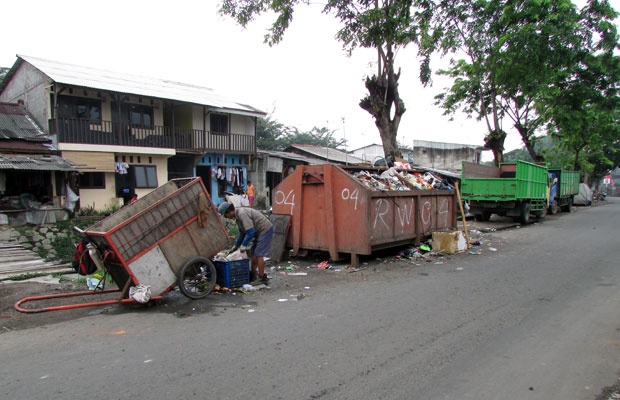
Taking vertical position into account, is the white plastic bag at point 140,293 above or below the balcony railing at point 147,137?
below

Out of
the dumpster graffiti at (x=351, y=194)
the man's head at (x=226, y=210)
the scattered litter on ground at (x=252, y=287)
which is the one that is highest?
the dumpster graffiti at (x=351, y=194)

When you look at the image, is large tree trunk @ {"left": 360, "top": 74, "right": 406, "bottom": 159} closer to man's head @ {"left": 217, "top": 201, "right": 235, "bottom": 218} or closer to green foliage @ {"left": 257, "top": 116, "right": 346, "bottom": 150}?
man's head @ {"left": 217, "top": 201, "right": 235, "bottom": 218}

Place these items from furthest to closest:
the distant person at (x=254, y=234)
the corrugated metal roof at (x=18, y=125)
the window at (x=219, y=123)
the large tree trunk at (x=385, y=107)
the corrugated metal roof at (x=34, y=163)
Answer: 1. the window at (x=219, y=123)
2. the corrugated metal roof at (x=18, y=125)
3. the large tree trunk at (x=385, y=107)
4. the corrugated metal roof at (x=34, y=163)
5. the distant person at (x=254, y=234)

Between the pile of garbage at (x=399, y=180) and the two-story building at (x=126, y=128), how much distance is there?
38.4 ft

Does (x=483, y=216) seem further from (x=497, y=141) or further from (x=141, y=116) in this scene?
(x=141, y=116)

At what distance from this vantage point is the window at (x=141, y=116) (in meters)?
19.0

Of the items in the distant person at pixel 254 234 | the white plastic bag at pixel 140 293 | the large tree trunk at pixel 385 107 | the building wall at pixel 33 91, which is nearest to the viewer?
the white plastic bag at pixel 140 293

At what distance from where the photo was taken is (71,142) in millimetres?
16109

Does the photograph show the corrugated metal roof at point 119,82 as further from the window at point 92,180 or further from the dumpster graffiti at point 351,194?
the dumpster graffiti at point 351,194

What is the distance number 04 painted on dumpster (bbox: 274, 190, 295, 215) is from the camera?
8992 millimetres

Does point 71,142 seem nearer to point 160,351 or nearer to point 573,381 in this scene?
point 160,351

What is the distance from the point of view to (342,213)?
822cm

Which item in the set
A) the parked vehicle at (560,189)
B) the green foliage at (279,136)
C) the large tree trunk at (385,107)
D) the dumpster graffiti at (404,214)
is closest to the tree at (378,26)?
the large tree trunk at (385,107)

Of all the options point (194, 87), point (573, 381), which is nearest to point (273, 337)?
point (573, 381)
